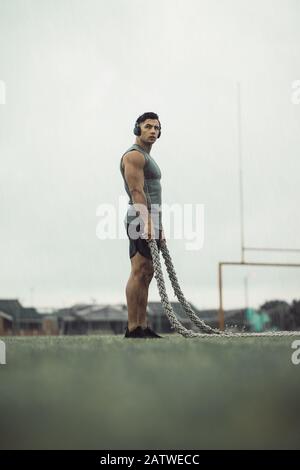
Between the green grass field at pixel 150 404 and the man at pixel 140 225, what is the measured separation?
1815 mm

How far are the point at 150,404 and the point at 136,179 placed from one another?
2383 mm

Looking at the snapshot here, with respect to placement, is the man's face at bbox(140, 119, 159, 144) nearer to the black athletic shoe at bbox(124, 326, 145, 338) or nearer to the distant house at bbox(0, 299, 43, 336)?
the black athletic shoe at bbox(124, 326, 145, 338)

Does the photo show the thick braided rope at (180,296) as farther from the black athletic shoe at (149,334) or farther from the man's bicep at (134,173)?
the man's bicep at (134,173)

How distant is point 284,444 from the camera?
0.73 m

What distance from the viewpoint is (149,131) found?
339cm

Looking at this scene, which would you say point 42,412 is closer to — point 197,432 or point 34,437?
point 34,437

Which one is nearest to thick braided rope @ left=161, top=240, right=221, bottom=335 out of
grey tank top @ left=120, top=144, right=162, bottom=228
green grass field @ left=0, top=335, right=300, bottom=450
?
grey tank top @ left=120, top=144, right=162, bottom=228

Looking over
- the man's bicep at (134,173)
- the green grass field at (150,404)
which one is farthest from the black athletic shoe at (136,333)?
the green grass field at (150,404)

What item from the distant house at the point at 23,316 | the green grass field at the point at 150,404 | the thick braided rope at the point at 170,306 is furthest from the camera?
the distant house at the point at 23,316

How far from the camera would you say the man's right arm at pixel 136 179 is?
3.18m

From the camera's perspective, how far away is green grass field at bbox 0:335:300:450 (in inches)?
29.3

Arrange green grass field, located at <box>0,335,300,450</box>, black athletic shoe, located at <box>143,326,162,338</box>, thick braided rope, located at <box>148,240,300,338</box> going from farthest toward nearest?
black athletic shoe, located at <box>143,326,162,338</box>, thick braided rope, located at <box>148,240,300,338</box>, green grass field, located at <box>0,335,300,450</box>
